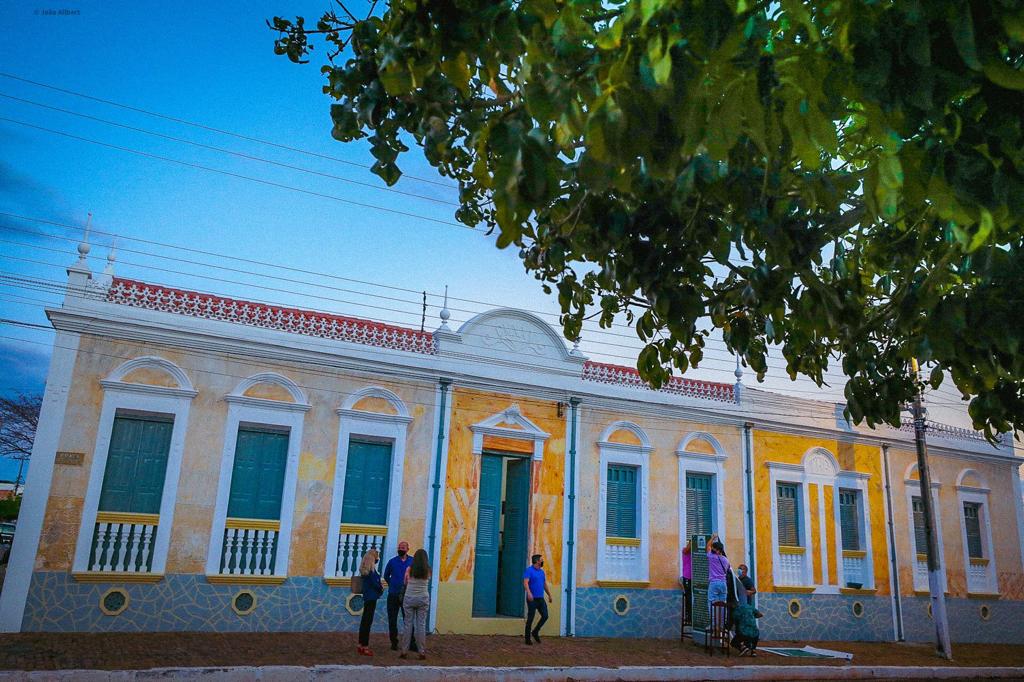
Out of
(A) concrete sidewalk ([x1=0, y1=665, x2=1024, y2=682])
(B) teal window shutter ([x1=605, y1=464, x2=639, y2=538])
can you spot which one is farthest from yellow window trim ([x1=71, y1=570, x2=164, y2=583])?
(B) teal window shutter ([x1=605, y1=464, x2=639, y2=538])

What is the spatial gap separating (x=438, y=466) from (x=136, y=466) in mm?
4852

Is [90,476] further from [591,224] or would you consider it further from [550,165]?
[550,165]

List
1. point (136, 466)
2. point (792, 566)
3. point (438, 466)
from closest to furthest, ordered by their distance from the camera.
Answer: point (136, 466) < point (438, 466) < point (792, 566)

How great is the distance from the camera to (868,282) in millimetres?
7602

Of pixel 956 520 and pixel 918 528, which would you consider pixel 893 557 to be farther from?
pixel 956 520

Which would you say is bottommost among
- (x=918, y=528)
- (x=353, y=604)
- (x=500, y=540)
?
(x=353, y=604)

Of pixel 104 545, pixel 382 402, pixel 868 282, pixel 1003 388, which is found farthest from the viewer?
pixel 382 402

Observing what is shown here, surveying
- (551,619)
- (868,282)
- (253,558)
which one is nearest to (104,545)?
(253,558)

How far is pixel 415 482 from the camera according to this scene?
1305cm

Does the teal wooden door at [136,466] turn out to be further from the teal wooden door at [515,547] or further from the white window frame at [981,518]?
the white window frame at [981,518]

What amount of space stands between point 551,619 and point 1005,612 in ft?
44.3

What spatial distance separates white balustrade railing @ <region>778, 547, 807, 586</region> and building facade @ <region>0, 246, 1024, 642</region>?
0.05 m

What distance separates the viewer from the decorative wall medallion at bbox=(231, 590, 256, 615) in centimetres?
1149

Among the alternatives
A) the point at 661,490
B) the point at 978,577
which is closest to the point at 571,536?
the point at 661,490
